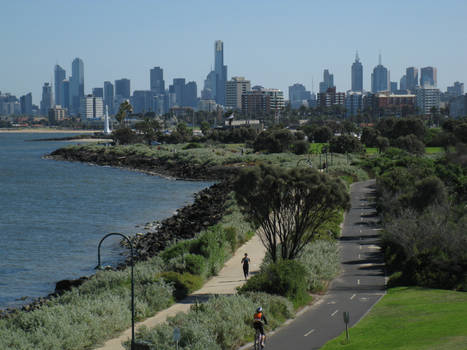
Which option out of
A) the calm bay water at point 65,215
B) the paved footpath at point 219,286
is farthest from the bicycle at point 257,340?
the calm bay water at point 65,215

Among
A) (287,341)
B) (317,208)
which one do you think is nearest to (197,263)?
(317,208)

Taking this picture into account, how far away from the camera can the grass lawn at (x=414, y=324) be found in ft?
70.9

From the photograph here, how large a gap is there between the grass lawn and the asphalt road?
0.80 m

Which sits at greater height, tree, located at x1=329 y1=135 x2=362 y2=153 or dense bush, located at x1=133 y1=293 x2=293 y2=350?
tree, located at x1=329 y1=135 x2=362 y2=153

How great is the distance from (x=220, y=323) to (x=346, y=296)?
873cm

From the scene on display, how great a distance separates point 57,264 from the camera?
143 ft

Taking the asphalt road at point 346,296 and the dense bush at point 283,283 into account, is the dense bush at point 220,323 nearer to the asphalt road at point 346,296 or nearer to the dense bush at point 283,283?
the asphalt road at point 346,296

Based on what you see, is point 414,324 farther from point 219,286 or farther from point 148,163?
Answer: point 148,163

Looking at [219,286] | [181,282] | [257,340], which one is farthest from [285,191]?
[257,340]

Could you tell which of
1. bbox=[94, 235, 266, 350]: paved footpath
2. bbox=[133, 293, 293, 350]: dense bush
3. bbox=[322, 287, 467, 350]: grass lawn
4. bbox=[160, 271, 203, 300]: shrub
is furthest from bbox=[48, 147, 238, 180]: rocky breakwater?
bbox=[133, 293, 293, 350]: dense bush

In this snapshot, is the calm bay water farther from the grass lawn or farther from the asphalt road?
the grass lawn

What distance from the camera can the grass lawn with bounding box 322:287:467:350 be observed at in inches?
851

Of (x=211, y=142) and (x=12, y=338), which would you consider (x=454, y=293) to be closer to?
(x=12, y=338)

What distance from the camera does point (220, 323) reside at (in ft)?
77.3
